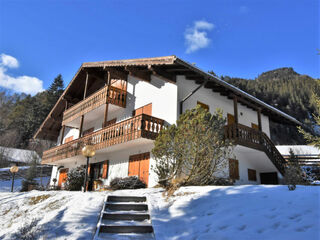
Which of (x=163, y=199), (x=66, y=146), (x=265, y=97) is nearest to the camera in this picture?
(x=163, y=199)

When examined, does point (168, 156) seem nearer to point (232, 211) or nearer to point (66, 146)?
point (232, 211)

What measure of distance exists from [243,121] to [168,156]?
390 inches

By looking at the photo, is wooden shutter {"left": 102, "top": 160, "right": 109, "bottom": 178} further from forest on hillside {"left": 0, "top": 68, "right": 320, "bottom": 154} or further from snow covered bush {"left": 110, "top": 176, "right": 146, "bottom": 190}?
forest on hillside {"left": 0, "top": 68, "right": 320, "bottom": 154}

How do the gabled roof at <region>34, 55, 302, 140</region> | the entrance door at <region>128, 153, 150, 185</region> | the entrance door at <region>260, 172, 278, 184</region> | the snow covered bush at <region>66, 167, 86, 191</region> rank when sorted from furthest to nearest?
1. the entrance door at <region>260, 172, 278, 184</region>
2. the snow covered bush at <region>66, 167, 86, 191</region>
3. the entrance door at <region>128, 153, 150, 185</region>
4. the gabled roof at <region>34, 55, 302, 140</region>

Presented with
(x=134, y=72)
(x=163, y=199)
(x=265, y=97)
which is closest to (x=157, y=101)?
(x=134, y=72)

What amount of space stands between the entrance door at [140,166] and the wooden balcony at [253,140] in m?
4.45

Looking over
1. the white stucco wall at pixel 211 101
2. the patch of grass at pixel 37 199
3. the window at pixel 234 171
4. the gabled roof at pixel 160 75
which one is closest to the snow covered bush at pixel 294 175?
the window at pixel 234 171

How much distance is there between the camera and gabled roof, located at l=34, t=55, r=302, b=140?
12.6 m

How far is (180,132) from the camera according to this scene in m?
8.41

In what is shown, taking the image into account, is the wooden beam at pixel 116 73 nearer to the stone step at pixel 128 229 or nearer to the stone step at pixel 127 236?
the stone step at pixel 128 229

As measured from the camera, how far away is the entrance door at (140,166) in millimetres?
13039

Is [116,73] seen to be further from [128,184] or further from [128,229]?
[128,229]

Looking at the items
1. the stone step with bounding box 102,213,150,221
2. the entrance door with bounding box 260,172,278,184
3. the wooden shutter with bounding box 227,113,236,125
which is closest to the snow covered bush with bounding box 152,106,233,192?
the stone step with bounding box 102,213,150,221

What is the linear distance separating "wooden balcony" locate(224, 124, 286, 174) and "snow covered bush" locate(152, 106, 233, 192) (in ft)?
15.1
